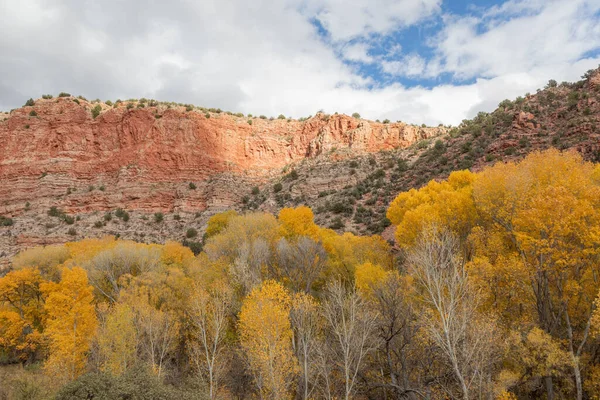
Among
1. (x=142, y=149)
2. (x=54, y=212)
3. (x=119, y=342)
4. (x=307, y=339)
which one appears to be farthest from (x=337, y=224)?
(x=54, y=212)

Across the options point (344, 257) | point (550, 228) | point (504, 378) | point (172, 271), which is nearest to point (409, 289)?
point (504, 378)

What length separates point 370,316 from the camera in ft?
56.0

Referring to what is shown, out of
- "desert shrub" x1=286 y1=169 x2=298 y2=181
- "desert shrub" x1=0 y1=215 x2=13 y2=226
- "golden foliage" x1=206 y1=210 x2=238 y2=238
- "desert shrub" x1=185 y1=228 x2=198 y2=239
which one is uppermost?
"desert shrub" x1=286 y1=169 x2=298 y2=181

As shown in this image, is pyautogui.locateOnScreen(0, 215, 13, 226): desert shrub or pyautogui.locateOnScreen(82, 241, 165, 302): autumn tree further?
pyautogui.locateOnScreen(0, 215, 13, 226): desert shrub

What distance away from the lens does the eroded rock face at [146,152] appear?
55875mm

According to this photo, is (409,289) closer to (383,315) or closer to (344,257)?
(383,315)

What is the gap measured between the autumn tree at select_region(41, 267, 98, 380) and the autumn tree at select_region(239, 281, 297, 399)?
32.6ft

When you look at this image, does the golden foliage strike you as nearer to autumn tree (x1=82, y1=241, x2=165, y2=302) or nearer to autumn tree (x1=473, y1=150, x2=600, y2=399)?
autumn tree (x1=82, y1=241, x2=165, y2=302)

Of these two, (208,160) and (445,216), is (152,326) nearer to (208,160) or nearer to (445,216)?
(445,216)

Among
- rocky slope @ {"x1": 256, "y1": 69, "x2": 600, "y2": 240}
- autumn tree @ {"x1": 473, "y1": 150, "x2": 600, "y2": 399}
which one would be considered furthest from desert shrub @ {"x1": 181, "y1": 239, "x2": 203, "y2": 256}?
autumn tree @ {"x1": 473, "y1": 150, "x2": 600, "y2": 399}

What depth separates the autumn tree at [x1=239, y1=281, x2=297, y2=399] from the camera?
1595 cm

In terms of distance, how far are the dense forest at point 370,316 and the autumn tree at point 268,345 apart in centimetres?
10

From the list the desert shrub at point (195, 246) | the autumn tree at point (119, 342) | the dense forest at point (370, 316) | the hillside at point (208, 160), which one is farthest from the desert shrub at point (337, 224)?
the autumn tree at point (119, 342)

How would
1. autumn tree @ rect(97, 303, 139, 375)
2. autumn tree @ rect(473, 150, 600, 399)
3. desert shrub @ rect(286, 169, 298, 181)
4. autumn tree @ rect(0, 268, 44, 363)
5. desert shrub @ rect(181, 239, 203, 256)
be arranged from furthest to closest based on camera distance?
desert shrub @ rect(286, 169, 298, 181)
desert shrub @ rect(181, 239, 203, 256)
autumn tree @ rect(0, 268, 44, 363)
autumn tree @ rect(97, 303, 139, 375)
autumn tree @ rect(473, 150, 600, 399)
